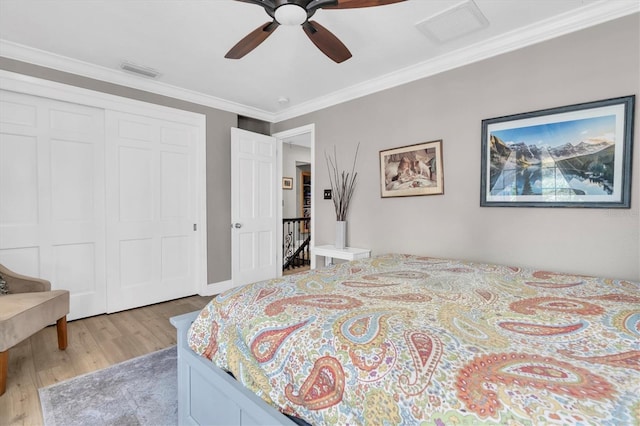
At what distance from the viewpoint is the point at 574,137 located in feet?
6.88

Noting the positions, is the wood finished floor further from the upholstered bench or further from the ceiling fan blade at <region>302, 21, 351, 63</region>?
the ceiling fan blade at <region>302, 21, 351, 63</region>

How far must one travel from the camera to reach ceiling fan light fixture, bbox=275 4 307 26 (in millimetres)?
1607

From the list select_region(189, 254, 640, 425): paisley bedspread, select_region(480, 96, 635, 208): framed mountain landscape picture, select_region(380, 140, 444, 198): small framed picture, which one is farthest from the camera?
select_region(380, 140, 444, 198): small framed picture

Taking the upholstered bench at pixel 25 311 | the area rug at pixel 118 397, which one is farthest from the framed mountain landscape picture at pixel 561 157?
the upholstered bench at pixel 25 311

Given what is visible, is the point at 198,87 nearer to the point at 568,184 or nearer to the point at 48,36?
the point at 48,36

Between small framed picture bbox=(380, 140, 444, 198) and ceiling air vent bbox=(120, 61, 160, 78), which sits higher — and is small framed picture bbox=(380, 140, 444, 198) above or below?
below

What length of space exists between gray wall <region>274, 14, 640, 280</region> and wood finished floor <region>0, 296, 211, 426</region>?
216 centimetres

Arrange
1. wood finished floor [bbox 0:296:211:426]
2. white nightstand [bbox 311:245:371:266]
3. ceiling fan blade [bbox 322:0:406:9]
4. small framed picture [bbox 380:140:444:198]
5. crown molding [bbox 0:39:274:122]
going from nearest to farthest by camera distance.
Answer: ceiling fan blade [bbox 322:0:406:9], wood finished floor [bbox 0:296:211:426], crown molding [bbox 0:39:274:122], small framed picture [bbox 380:140:444:198], white nightstand [bbox 311:245:371:266]

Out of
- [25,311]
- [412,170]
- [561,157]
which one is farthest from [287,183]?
[561,157]

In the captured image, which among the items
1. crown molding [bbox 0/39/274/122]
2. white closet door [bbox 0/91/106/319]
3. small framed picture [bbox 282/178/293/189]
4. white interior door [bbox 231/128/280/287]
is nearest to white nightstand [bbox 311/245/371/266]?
white interior door [bbox 231/128/280/287]

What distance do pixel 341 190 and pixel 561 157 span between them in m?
2.06

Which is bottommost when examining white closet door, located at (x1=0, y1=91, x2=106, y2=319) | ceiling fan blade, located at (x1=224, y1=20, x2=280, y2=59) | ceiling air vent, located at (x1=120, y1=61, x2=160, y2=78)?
white closet door, located at (x1=0, y1=91, x2=106, y2=319)

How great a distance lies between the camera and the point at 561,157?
2.14 m

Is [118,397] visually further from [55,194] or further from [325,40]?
[325,40]
